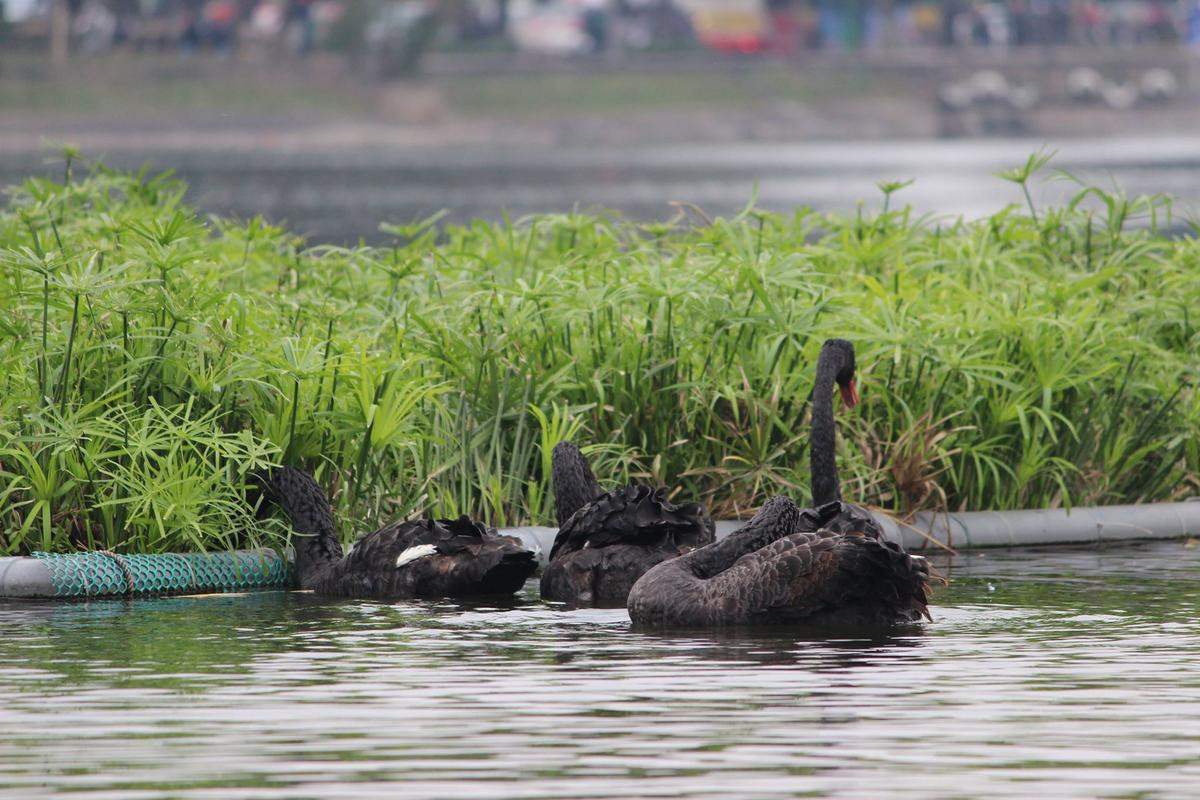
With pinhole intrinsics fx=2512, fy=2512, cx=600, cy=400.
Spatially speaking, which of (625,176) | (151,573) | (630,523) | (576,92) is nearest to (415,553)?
(630,523)

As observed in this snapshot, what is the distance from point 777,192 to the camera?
111312mm

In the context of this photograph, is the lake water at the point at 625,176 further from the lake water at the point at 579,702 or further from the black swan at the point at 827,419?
the lake water at the point at 579,702

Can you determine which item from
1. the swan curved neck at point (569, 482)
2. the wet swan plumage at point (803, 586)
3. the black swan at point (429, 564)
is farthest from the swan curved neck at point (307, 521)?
the wet swan plumage at point (803, 586)

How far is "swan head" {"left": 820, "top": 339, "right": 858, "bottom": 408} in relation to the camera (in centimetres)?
1244

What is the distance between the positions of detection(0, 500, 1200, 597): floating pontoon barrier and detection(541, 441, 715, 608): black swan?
67 centimetres

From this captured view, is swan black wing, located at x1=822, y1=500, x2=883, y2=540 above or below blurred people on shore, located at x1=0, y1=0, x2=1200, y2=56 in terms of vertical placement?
below

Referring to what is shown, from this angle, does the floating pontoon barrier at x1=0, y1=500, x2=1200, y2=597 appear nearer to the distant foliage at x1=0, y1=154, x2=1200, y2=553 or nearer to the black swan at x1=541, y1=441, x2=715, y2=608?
the distant foliage at x1=0, y1=154, x2=1200, y2=553

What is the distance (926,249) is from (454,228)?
3.72m

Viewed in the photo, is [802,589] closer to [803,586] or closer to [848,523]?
[803,586]

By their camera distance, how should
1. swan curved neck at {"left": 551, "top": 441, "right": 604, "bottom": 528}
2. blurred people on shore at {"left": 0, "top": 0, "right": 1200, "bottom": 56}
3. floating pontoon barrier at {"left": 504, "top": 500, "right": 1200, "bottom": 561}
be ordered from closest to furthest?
swan curved neck at {"left": 551, "top": 441, "right": 604, "bottom": 528} < floating pontoon barrier at {"left": 504, "top": 500, "right": 1200, "bottom": 561} < blurred people on shore at {"left": 0, "top": 0, "right": 1200, "bottom": 56}

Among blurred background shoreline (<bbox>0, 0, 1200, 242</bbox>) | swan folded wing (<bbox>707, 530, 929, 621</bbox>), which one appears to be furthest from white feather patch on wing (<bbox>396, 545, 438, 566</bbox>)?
blurred background shoreline (<bbox>0, 0, 1200, 242</bbox>)

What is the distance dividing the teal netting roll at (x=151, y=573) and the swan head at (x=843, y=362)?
297cm

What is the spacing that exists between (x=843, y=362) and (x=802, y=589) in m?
2.09

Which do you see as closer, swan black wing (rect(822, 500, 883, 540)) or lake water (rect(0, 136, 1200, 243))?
swan black wing (rect(822, 500, 883, 540))
